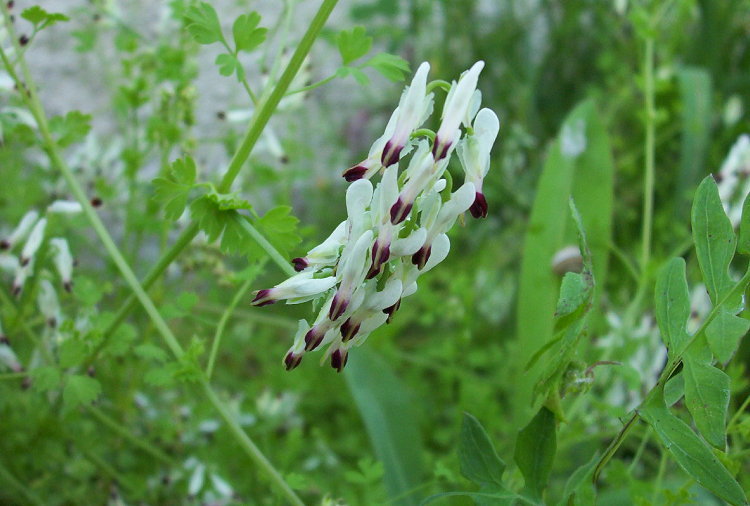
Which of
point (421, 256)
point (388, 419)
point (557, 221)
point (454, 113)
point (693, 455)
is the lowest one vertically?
point (388, 419)

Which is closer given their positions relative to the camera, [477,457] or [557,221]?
[477,457]

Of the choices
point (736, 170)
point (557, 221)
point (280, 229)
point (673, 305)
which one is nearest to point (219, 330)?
point (280, 229)

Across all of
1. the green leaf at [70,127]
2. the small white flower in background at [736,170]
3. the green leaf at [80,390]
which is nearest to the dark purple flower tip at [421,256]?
the green leaf at [80,390]

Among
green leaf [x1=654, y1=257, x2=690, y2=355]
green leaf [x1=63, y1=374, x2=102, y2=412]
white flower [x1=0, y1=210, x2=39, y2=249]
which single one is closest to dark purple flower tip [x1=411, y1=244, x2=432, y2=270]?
green leaf [x1=654, y1=257, x2=690, y2=355]

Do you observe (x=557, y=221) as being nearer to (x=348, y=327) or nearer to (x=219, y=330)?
(x=219, y=330)

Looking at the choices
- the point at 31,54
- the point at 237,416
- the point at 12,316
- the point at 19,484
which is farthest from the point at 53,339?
the point at 31,54

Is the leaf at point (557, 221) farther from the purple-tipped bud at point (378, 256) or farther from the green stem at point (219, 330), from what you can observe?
the purple-tipped bud at point (378, 256)
